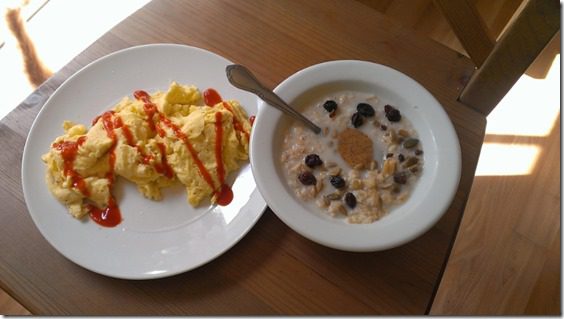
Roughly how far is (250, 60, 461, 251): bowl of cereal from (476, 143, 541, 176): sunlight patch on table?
927mm

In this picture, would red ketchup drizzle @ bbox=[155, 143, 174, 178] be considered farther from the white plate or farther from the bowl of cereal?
the bowl of cereal

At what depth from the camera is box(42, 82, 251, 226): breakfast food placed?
95cm

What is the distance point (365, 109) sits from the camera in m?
0.88

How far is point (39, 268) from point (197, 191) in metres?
0.34

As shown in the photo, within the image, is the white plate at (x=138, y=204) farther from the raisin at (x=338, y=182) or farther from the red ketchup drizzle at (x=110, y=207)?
the raisin at (x=338, y=182)

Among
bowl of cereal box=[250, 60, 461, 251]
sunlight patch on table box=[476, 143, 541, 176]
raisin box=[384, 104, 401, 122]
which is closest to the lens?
bowl of cereal box=[250, 60, 461, 251]

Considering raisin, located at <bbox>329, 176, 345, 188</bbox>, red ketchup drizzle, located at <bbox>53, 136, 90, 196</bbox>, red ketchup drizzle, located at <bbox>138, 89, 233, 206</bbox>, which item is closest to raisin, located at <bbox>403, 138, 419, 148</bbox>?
raisin, located at <bbox>329, 176, 345, 188</bbox>

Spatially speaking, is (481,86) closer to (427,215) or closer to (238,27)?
(427,215)

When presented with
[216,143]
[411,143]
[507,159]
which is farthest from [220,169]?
[507,159]

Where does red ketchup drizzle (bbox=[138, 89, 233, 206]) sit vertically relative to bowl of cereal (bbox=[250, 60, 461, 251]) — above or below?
below

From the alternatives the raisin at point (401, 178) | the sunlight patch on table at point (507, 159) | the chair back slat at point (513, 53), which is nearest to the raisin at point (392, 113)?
the raisin at point (401, 178)

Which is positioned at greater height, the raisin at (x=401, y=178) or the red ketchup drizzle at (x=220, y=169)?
the raisin at (x=401, y=178)

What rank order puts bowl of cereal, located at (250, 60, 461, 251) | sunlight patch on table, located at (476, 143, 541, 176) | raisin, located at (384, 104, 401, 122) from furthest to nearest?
sunlight patch on table, located at (476, 143, 541, 176)
raisin, located at (384, 104, 401, 122)
bowl of cereal, located at (250, 60, 461, 251)

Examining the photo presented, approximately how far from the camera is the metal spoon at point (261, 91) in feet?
2.83
